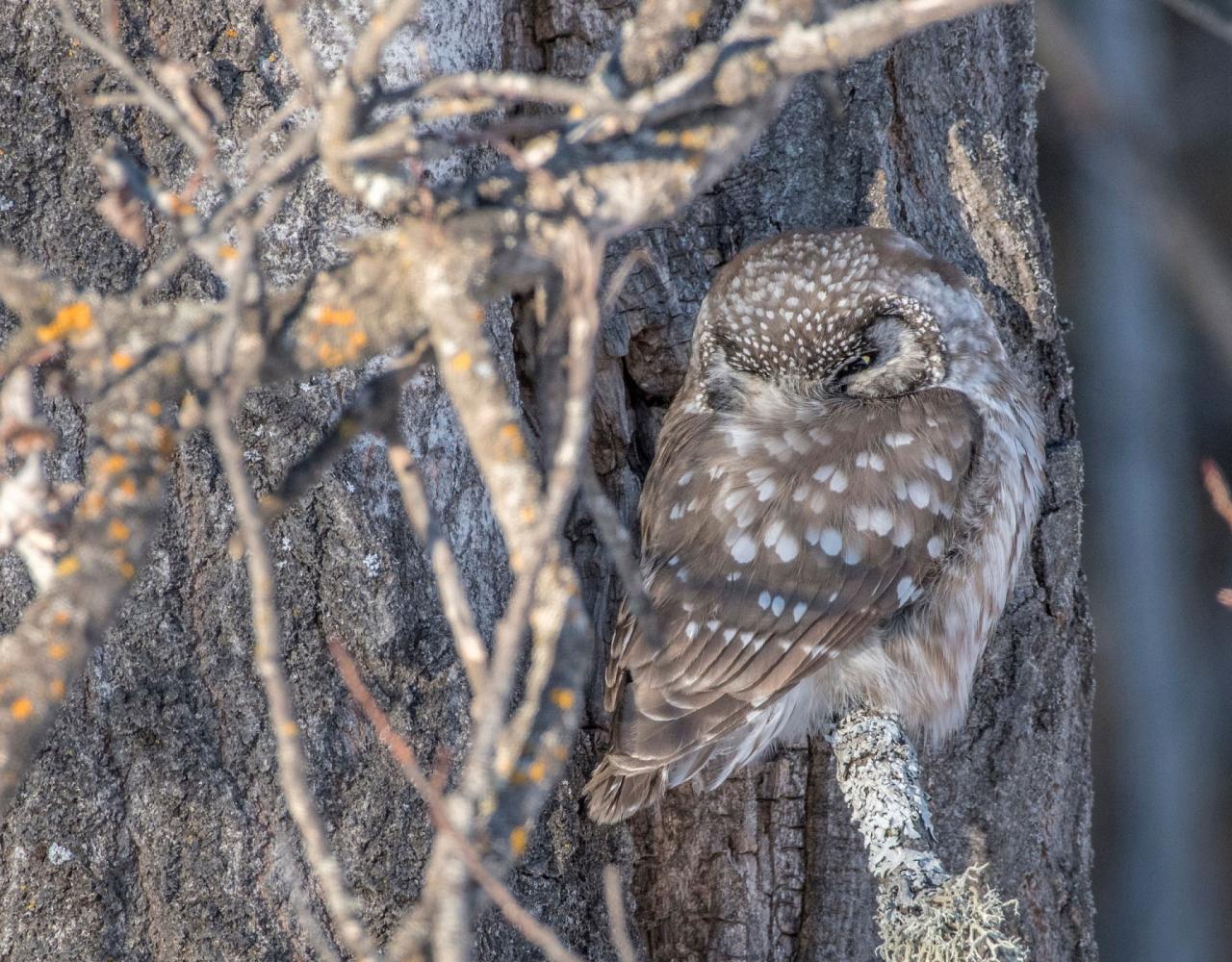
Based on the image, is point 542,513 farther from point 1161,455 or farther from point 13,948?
point 1161,455

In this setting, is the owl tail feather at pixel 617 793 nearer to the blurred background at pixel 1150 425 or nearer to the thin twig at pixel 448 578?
the thin twig at pixel 448 578

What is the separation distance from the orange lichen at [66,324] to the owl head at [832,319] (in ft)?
4.42

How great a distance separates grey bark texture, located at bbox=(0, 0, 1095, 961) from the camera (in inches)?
83.0

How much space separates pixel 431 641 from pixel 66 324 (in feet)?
3.08

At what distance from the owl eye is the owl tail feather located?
2.76 ft

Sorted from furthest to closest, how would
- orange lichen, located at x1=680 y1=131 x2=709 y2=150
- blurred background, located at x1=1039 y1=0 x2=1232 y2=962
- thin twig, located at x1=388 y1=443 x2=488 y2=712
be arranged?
blurred background, located at x1=1039 y1=0 x2=1232 y2=962, orange lichen, located at x1=680 y1=131 x2=709 y2=150, thin twig, located at x1=388 y1=443 x2=488 y2=712

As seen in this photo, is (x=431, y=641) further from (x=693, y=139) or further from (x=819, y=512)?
(x=693, y=139)

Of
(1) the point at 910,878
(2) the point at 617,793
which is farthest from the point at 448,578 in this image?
(2) the point at 617,793

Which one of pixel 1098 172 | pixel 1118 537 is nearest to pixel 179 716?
pixel 1118 537

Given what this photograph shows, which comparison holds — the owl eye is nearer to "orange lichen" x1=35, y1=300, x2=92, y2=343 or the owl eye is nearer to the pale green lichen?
the pale green lichen

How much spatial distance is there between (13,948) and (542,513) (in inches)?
54.5

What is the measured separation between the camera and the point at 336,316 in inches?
57.8

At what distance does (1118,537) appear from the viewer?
21.1ft

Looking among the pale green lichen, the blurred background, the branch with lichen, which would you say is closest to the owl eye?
the branch with lichen
